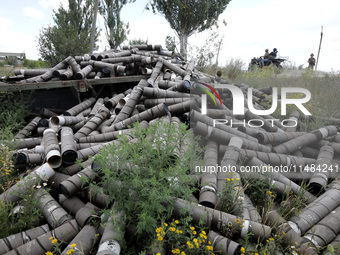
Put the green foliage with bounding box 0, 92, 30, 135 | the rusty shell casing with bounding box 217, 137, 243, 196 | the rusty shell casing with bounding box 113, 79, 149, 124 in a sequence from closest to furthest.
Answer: the rusty shell casing with bounding box 217, 137, 243, 196
the rusty shell casing with bounding box 113, 79, 149, 124
the green foliage with bounding box 0, 92, 30, 135

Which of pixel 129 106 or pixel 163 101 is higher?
pixel 163 101

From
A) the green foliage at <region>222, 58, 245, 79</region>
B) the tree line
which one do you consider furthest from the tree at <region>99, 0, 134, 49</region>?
the green foliage at <region>222, 58, 245, 79</region>

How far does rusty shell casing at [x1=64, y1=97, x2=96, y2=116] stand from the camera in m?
5.22

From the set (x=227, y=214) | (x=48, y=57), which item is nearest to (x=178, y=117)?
(x=227, y=214)

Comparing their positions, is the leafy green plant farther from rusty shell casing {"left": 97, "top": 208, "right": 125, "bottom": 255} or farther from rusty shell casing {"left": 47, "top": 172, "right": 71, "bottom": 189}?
rusty shell casing {"left": 97, "top": 208, "right": 125, "bottom": 255}

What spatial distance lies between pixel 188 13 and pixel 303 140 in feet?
49.9

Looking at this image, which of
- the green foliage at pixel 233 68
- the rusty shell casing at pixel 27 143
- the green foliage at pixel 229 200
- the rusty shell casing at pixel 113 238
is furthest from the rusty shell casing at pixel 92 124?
the green foliage at pixel 233 68

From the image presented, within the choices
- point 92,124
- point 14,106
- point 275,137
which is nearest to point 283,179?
point 275,137

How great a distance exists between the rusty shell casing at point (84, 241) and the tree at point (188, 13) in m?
15.2

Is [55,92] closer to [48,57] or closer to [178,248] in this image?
[178,248]

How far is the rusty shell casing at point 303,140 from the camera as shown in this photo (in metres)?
3.78

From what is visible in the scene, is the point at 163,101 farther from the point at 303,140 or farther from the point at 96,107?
the point at 303,140

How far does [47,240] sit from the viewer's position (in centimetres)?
218

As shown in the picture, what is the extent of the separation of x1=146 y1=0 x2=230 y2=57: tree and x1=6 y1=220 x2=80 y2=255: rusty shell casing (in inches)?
596
